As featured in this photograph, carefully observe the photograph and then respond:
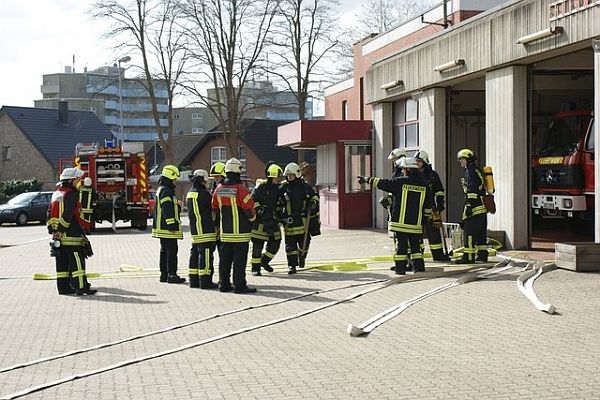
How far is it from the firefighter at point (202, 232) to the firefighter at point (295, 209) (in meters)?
1.72

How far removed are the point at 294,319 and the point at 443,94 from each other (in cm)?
1263

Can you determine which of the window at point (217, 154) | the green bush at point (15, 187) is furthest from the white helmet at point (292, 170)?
the window at point (217, 154)

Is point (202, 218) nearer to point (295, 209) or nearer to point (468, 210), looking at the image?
point (295, 209)

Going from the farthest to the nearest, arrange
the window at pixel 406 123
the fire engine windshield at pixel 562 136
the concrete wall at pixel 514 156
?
1. the window at pixel 406 123
2. the fire engine windshield at pixel 562 136
3. the concrete wall at pixel 514 156

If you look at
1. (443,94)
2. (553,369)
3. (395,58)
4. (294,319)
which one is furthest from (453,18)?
(553,369)

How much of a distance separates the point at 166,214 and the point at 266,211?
5.52ft

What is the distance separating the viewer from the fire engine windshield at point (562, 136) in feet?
65.0

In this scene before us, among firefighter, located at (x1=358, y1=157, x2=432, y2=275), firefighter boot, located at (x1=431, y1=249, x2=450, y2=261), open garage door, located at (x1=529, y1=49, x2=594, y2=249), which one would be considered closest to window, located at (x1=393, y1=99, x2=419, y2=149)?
open garage door, located at (x1=529, y1=49, x2=594, y2=249)

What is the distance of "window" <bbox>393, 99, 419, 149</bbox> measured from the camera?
2367cm

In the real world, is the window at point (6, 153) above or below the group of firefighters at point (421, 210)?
above

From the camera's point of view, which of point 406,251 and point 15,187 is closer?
point 406,251

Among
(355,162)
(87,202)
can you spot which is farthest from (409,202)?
(355,162)

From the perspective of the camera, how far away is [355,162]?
27.2m

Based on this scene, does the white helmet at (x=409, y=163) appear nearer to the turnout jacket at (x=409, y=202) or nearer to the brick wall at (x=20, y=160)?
the turnout jacket at (x=409, y=202)
